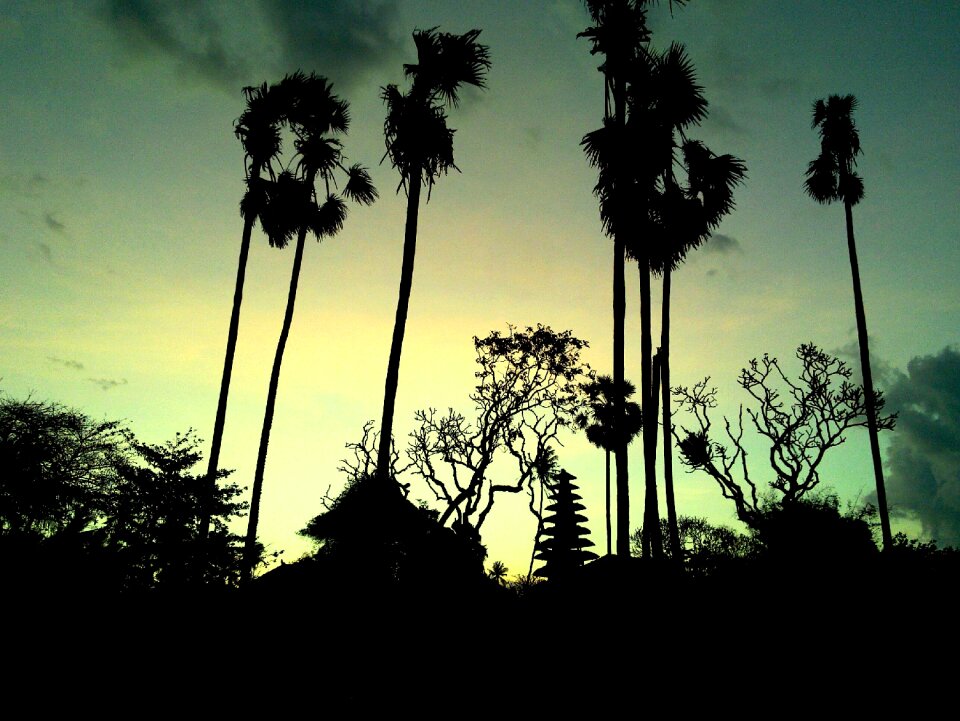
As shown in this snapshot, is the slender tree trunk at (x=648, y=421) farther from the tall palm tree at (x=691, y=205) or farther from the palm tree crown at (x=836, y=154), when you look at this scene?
the palm tree crown at (x=836, y=154)

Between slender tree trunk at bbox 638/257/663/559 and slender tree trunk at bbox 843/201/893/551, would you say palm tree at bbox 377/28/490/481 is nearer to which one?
slender tree trunk at bbox 638/257/663/559

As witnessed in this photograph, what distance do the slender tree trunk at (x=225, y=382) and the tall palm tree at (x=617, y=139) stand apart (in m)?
14.6

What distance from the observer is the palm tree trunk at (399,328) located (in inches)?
639

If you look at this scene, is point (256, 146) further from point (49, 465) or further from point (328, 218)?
point (49, 465)

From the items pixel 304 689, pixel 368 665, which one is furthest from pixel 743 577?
pixel 304 689

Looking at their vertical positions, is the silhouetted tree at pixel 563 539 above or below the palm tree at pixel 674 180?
below

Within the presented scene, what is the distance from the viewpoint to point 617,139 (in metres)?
17.8

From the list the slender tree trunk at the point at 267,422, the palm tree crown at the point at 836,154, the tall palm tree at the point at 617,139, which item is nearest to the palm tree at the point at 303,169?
the slender tree trunk at the point at 267,422

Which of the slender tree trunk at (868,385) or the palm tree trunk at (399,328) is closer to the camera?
the palm tree trunk at (399,328)

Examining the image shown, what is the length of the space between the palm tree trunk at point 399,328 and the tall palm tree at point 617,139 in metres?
5.98

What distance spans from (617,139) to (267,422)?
54.6 feet

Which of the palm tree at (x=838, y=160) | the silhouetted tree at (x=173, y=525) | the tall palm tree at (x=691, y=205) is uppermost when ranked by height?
the palm tree at (x=838, y=160)

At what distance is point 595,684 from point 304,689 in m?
6.87

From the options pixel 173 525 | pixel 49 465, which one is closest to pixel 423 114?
pixel 173 525
